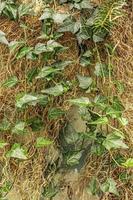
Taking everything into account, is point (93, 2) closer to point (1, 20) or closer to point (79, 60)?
point (79, 60)

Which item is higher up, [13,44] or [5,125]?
[13,44]

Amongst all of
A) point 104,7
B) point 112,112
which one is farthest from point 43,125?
point 104,7

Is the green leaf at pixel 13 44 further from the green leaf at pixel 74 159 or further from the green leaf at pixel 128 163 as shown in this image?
the green leaf at pixel 128 163

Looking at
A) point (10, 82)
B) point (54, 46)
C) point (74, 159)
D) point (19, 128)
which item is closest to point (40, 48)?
point (54, 46)

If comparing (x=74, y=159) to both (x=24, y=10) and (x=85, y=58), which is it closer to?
(x=85, y=58)

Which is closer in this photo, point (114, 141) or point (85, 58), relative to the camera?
point (114, 141)

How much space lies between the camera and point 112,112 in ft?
4.75

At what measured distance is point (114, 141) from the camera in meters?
1.44

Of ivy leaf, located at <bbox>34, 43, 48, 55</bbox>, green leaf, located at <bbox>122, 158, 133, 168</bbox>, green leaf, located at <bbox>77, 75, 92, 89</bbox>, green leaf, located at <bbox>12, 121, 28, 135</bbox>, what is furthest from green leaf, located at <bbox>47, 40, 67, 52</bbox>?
green leaf, located at <bbox>122, 158, 133, 168</bbox>

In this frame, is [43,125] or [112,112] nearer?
[112,112]

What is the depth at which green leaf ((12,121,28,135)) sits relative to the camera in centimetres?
151

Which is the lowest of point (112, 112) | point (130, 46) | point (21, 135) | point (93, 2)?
point (21, 135)

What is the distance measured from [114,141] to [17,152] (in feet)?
1.08

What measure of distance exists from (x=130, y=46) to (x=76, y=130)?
0.37 meters
